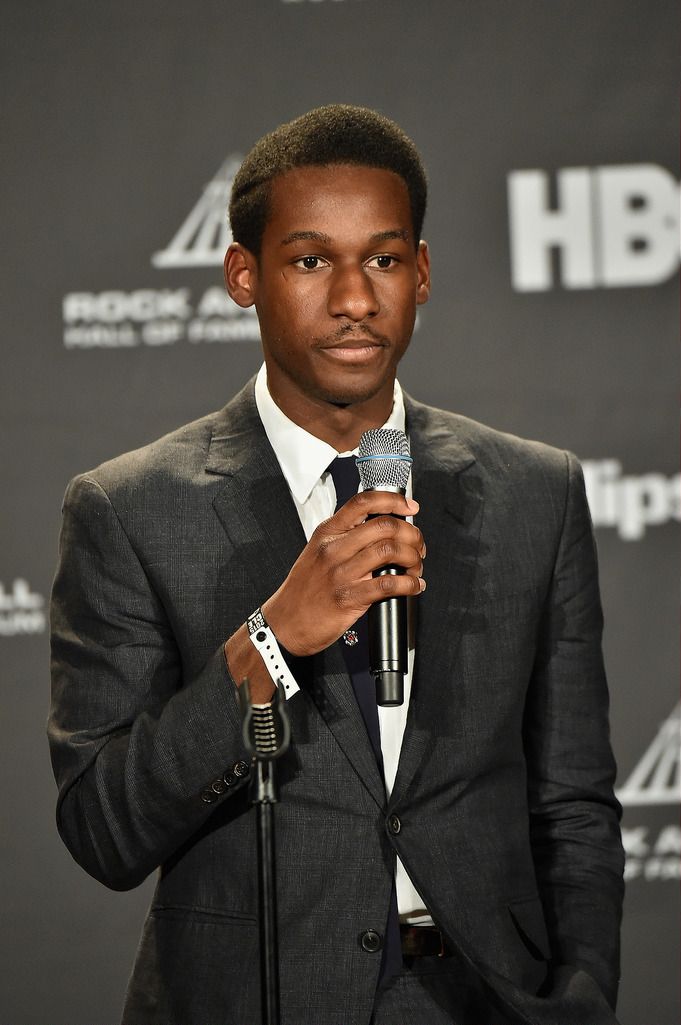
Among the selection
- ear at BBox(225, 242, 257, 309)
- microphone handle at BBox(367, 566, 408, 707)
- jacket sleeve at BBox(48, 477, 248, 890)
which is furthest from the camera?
ear at BBox(225, 242, 257, 309)

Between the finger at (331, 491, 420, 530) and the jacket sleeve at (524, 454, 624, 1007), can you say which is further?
the jacket sleeve at (524, 454, 624, 1007)

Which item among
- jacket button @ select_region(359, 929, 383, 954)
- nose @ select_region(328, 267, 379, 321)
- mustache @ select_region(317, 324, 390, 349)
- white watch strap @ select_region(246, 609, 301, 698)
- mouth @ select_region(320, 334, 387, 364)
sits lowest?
jacket button @ select_region(359, 929, 383, 954)

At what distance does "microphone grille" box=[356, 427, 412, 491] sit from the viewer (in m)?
1.68

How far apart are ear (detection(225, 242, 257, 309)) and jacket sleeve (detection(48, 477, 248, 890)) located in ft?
1.41

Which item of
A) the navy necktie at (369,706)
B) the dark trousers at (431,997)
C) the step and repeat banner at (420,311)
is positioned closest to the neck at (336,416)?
the navy necktie at (369,706)

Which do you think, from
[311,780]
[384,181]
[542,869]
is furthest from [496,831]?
[384,181]

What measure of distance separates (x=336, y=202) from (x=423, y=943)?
118 cm

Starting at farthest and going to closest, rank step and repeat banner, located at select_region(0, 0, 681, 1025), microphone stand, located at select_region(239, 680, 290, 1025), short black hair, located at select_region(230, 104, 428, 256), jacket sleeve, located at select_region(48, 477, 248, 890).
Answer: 1. step and repeat banner, located at select_region(0, 0, 681, 1025)
2. short black hair, located at select_region(230, 104, 428, 256)
3. jacket sleeve, located at select_region(48, 477, 248, 890)
4. microphone stand, located at select_region(239, 680, 290, 1025)

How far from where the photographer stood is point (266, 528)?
2.03 m

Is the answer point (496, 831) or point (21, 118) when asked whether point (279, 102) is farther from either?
point (496, 831)

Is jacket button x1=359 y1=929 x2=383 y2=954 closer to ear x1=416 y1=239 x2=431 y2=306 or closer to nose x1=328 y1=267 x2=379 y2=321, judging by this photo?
nose x1=328 y1=267 x2=379 y2=321

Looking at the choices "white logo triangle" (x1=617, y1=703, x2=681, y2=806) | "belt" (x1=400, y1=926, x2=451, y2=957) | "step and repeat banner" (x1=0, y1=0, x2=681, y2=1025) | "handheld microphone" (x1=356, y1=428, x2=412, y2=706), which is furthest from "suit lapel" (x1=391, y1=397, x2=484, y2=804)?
"white logo triangle" (x1=617, y1=703, x2=681, y2=806)

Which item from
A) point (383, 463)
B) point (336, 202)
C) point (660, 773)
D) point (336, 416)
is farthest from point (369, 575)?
point (660, 773)

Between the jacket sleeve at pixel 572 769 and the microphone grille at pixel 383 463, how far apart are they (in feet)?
1.89
